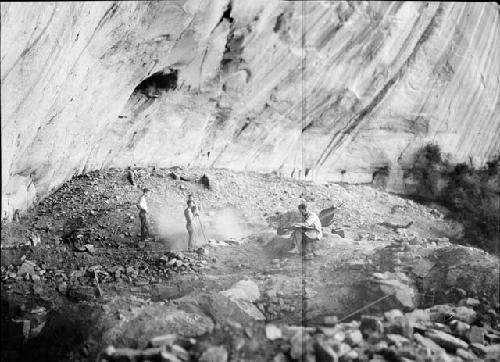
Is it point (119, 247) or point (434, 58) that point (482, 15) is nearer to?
point (434, 58)

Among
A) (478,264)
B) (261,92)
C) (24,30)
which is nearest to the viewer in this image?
(24,30)

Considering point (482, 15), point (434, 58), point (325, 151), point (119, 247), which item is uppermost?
point (482, 15)

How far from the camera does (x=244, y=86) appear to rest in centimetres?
1092

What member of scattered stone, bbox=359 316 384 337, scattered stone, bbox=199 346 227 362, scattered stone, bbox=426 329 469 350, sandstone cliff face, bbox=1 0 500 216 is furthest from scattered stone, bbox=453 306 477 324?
sandstone cliff face, bbox=1 0 500 216

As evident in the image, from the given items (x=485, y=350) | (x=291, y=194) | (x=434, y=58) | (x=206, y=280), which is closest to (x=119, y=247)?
(x=206, y=280)

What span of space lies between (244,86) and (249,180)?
6.73 ft

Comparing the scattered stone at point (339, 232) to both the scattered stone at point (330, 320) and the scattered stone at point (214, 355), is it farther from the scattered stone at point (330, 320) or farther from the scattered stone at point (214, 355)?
the scattered stone at point (214, 355)

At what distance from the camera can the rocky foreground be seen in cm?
534

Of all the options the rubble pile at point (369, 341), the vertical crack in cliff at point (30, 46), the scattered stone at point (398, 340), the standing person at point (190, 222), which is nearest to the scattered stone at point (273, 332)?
the rubble pile at point (369, 341)

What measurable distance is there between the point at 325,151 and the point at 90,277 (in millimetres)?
8044

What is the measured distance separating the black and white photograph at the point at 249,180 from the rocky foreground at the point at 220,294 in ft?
0.08

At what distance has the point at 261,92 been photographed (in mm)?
11227

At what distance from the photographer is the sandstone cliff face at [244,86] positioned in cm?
630

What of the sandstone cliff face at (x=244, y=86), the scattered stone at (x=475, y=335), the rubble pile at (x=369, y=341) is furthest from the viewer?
the sandstone cliff face at (x=244, y=86)
